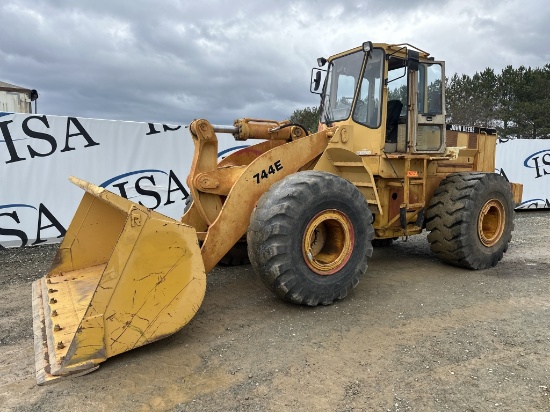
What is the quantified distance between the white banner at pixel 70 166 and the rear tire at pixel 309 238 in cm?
478

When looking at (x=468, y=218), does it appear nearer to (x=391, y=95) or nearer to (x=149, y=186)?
(x=391, y=95)

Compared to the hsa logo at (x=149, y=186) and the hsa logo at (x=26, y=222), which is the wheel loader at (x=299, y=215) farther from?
the hsa logo at (x=149, y=186)

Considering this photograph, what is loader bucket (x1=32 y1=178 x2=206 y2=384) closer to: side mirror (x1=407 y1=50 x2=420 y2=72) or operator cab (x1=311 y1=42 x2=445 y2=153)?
operator cab (x1=311 y1=42 x2=445 y2=153)

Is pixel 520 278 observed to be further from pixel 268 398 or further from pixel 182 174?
pixel 182 174

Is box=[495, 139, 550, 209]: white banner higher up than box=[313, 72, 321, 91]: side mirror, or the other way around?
box=[313, 72, 321, 91]: side mirror

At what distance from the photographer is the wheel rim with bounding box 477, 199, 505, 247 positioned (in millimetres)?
5898

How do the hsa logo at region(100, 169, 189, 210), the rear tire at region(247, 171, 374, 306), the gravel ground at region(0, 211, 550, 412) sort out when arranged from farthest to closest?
1. the hsa logo at region(100, 169, 189, 210)
2. the rear tire at region(247, 171, 374, 306)
3. the gravel ground at region(0, 211, 550, 412)

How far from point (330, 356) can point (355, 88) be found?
344 cm

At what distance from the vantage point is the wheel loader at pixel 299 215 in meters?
3.20

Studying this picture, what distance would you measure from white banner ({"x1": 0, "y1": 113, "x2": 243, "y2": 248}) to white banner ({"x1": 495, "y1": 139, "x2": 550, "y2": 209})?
9.16m

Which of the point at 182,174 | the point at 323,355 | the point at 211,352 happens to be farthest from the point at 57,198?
the point at 323,355

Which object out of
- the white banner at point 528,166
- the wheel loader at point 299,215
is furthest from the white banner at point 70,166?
the white banner at point 528,166

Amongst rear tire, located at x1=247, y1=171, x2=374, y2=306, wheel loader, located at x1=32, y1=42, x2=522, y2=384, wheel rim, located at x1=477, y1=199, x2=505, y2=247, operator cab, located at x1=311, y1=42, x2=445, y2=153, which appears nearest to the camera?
wheel loader, located at x1=32, y1=42, x2=522, y2=384

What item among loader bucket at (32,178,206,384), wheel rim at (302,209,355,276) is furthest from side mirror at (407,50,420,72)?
loader bucket at (32,178,206,384)
